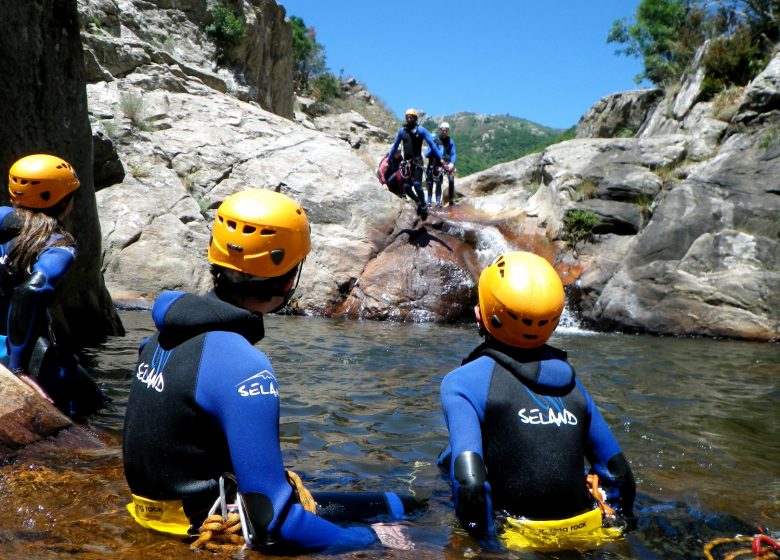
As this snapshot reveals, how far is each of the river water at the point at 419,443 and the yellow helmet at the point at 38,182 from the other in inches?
50.5

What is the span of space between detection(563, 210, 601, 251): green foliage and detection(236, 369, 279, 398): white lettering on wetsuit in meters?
12.8

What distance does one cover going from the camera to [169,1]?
19203 millimetres

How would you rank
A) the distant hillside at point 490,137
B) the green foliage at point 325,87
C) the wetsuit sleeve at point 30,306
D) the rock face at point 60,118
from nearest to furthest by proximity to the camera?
the wetsuit sleeve at point 30,306 → the rock face at point 60,118 → the green foliage at point 325,87 → the distant hillside at point 490,137

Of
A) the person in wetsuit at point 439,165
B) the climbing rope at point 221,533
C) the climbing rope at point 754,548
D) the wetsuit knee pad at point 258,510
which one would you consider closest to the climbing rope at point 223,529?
the climbing rope at point 221,533

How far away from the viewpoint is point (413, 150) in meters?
13.4

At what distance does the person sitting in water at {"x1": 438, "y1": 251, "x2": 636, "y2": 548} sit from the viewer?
258 cm

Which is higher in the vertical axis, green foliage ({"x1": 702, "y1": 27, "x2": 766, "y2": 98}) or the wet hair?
green foliage ({"x1": 702, "y1": 27, "x2": 766, "y2": 98})

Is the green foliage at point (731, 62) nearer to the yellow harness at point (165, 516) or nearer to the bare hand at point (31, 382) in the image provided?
the bare hand at point (31, 382)

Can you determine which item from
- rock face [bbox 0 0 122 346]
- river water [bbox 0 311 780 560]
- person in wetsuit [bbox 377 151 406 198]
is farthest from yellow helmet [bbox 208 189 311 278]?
person in wetsuit [bbox 377 151 406 198]

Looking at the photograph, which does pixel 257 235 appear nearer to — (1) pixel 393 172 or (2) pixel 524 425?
(2) pixel 524 425

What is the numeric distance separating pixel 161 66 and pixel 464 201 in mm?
8043

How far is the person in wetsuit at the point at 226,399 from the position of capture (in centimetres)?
195

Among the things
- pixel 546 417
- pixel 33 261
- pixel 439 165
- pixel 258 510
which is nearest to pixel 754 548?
Result: pixel 546 417

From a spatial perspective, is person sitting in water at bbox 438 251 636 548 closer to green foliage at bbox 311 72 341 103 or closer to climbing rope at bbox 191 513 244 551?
climbing rope at bbox 191 513 244 551
